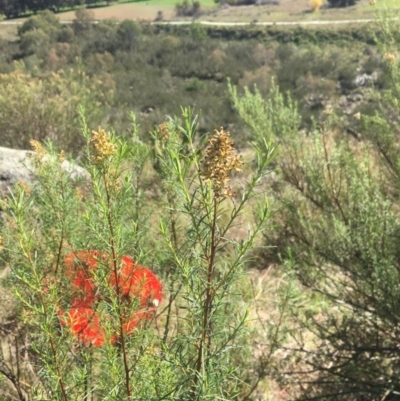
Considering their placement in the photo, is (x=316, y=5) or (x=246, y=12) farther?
(x=246, y=12)

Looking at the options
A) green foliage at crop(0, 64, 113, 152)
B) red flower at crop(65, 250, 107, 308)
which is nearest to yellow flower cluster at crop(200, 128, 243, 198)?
red flower at crop(65, 250, 107, 308)

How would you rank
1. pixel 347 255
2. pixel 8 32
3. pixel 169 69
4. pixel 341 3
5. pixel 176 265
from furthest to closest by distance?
pixel 341 3
pixel 8 32
pixel 169 69
pixel 347 255
pixel 176 265

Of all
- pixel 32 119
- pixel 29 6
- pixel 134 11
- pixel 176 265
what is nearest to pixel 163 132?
pixel 176 265

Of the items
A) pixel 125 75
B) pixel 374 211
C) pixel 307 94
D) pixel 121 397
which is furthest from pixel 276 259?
pixel 125 75

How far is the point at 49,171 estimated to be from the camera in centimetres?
183

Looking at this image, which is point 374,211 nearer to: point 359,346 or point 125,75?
point 359,346

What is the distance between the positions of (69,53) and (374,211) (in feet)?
65.8

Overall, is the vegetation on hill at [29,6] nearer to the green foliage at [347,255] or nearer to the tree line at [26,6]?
the tree line at [26,6]

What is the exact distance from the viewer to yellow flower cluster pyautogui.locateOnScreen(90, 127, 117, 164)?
123 cm

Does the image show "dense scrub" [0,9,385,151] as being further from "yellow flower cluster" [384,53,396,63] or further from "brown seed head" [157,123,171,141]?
"brown seed head" [157,123,171,141]

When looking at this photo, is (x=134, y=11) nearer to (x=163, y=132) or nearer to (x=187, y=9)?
(x=187, y=9)

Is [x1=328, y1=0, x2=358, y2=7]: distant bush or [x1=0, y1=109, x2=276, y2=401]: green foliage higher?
[x1=328, y1=0, x2=358, y2=7]: distant bush

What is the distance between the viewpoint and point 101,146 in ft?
4.05

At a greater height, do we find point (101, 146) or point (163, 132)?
point (101, 146)
